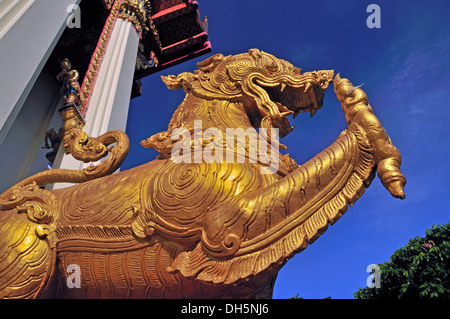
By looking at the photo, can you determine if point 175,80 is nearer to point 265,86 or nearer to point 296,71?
point 265,86

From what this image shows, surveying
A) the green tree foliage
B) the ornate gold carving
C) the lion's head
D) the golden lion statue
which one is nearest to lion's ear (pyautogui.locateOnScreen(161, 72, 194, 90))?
the lion's head

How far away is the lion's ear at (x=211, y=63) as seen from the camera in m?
1.31

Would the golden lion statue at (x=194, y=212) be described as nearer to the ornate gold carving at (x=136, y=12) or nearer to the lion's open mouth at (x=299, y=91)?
the lion's open mouth at (x=299, y=91)

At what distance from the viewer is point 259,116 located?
1219 millimetres

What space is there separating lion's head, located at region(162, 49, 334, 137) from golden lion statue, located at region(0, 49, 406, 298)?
0.07 ft

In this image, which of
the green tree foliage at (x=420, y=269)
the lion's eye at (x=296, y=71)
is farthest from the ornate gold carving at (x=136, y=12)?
the green tree foliage at (x=420, y=269)

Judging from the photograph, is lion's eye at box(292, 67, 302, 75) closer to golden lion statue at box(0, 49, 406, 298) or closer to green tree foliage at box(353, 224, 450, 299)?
golden lion statue at box(0, 49, 406, 298)

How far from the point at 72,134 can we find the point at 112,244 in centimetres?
59

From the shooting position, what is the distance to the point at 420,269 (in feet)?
18.9

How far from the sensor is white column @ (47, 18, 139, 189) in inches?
99.3

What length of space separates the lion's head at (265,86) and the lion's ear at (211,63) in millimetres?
30

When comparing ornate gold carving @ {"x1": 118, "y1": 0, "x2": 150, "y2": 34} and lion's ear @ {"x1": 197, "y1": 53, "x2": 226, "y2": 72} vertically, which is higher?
ornate gold carving @ {"x1": 118, "y1": 0, "x2": 150, "y2": 34}

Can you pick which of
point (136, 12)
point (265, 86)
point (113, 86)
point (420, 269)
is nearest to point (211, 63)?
point (265, 86)
